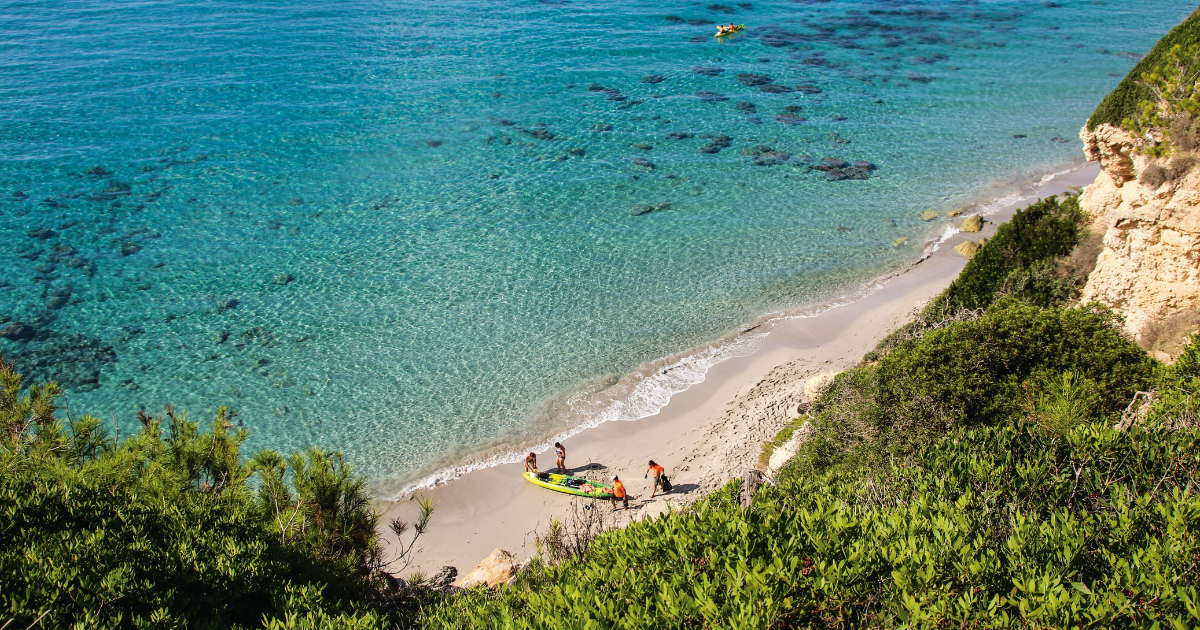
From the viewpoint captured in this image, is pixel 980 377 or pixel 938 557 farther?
pixel 980 377

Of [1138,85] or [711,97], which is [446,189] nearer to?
[711,97]

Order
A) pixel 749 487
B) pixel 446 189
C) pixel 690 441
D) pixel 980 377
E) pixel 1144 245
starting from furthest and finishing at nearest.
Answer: pixel 446 189 < pixel 690 441 < pixel 1144 245 < pixel 980 377 < pixel 749 487

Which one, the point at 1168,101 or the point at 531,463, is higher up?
the point at 1168,101

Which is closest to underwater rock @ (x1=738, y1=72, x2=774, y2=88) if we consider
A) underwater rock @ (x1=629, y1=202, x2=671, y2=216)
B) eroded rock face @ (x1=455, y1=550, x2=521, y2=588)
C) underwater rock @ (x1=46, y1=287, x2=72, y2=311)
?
underwater rock @ (x1=629, y1=202, x2=671, y2=216)

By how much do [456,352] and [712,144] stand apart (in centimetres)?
1799

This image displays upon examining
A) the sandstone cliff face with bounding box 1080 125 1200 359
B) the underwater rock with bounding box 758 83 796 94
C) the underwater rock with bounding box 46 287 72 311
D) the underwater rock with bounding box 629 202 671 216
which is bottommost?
the underwater rock with bounding box 46 287 72 311

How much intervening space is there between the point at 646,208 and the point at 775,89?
1617 centimetres

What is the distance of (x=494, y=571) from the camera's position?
41.3 ft

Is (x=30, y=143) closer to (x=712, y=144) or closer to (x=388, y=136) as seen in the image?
(x=388, y=136)

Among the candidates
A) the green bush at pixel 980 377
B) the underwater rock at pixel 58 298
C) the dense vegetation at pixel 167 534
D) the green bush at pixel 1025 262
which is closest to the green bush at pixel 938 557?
the dense vegetation at pixel 167 534

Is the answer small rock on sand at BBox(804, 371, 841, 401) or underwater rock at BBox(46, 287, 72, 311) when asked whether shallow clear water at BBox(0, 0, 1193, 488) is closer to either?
underwater rock at BBox(46, 287, 72, 311)

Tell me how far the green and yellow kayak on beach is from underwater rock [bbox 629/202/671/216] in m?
13.4

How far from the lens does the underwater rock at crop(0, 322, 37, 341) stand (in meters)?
19.9

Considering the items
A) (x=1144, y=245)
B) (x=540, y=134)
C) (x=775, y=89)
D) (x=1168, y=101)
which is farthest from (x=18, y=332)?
(x=775, y=89)
